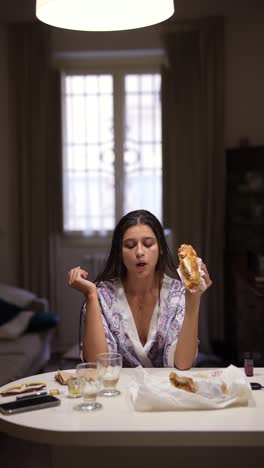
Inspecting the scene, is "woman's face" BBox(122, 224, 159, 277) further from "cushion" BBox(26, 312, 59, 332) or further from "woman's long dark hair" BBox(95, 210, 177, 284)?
"cushion" BBox(26, 312, 59, 332)

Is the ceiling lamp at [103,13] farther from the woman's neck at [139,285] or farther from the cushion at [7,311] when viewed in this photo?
the cushion at [7,311]

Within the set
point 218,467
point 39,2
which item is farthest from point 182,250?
point 39,2

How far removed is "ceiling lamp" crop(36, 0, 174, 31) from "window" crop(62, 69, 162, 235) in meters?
3.63

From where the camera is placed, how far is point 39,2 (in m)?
1.82

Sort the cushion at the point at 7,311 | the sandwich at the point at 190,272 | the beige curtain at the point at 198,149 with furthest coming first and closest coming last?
1. the beige curtain at the point at 198,149
2. the cushion at the point at 7,311
3. the sandwich at the point at 190,272

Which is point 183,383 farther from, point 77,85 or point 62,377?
point 77,85

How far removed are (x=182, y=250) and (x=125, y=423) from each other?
0.71m

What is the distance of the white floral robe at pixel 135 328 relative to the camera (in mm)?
2322

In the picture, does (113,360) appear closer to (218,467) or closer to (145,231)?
(218,467)

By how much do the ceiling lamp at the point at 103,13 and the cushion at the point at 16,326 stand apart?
9.08 feet

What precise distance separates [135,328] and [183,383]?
684 millimetres

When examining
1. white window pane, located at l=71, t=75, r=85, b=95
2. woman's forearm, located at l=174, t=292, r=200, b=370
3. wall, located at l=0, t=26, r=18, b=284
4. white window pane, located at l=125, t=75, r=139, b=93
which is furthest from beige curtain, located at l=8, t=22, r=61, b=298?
woman's forearm, located at l=174, t=292, r=200, b=370

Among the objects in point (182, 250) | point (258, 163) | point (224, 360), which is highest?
point (258, 163)

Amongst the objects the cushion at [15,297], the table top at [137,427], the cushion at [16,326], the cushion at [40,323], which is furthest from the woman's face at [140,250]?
the cushion at [15,297]
